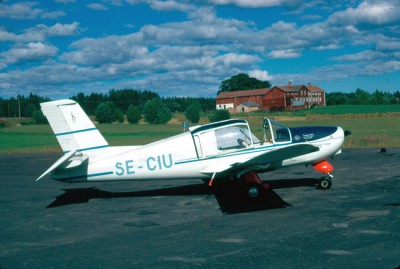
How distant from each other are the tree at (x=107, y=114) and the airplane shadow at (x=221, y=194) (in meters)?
67.6

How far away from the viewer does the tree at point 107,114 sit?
8169cm

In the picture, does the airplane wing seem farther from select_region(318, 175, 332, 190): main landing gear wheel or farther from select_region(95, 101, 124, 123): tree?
select_region(95, 101, 124, 123): tree

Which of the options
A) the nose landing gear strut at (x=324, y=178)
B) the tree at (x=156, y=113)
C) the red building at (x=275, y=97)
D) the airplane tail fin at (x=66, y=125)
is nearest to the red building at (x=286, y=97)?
the red building at (x=275, y=97)

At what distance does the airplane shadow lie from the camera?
11.5 metres

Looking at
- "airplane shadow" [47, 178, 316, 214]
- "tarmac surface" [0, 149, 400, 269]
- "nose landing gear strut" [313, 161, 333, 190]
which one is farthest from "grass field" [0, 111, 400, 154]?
"nose landing gear strut" [313, 161, 333, 190]

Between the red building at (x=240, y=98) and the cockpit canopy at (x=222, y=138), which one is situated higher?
the red building at (x=240, y=98)

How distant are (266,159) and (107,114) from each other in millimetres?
73137

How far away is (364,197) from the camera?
11945 mm

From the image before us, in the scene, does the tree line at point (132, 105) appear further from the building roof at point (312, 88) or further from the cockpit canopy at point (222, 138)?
the cockpit canopy at point (222, 138)

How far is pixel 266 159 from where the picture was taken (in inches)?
457

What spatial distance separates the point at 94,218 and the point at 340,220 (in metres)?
6.01

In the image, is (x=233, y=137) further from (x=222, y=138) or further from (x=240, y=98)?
(x=240, y=98)

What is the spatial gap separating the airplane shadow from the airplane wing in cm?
97

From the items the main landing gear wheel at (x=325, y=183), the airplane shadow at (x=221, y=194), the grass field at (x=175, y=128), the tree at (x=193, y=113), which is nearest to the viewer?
the airplane shadow at (x=221, y=194)
